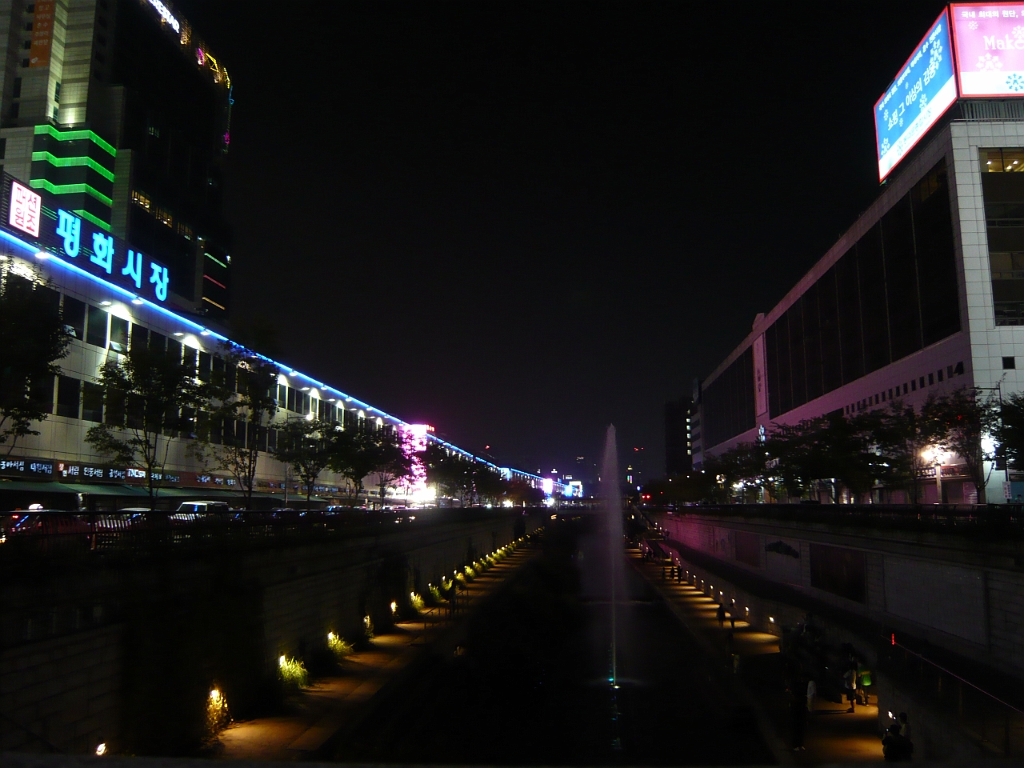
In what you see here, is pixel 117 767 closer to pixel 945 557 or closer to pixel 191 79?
pixel 945 557

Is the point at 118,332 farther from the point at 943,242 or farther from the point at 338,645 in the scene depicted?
the point at 943,242

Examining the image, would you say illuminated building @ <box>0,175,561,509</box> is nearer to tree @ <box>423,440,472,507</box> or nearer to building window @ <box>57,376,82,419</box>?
building window @ <box>57,376,82,419</box>

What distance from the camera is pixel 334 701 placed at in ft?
70.6

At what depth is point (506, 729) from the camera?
20.7 meters

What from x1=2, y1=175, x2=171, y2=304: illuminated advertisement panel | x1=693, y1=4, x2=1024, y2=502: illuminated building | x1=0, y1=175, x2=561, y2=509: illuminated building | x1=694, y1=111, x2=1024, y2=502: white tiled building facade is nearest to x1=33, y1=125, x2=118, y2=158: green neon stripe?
x1=0, y1=175, x2=561, y2=509: illuminated building

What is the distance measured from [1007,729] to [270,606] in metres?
17.0

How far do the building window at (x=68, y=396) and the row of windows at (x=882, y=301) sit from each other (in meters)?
53.7

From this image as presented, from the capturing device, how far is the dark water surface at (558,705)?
18.6 meters

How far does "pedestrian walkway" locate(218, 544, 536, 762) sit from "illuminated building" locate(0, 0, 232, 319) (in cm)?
6023

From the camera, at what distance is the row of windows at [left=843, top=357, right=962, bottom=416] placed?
172 feet

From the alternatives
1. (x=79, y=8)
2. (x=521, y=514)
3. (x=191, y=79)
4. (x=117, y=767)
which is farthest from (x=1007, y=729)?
(x=191, y=79)

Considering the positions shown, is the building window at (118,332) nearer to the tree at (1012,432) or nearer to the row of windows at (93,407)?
the row of windows at (93,407)

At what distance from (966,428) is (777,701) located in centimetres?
2523

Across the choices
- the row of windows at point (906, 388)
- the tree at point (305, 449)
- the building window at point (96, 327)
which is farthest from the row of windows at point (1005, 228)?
the building window at point (96, 327)
